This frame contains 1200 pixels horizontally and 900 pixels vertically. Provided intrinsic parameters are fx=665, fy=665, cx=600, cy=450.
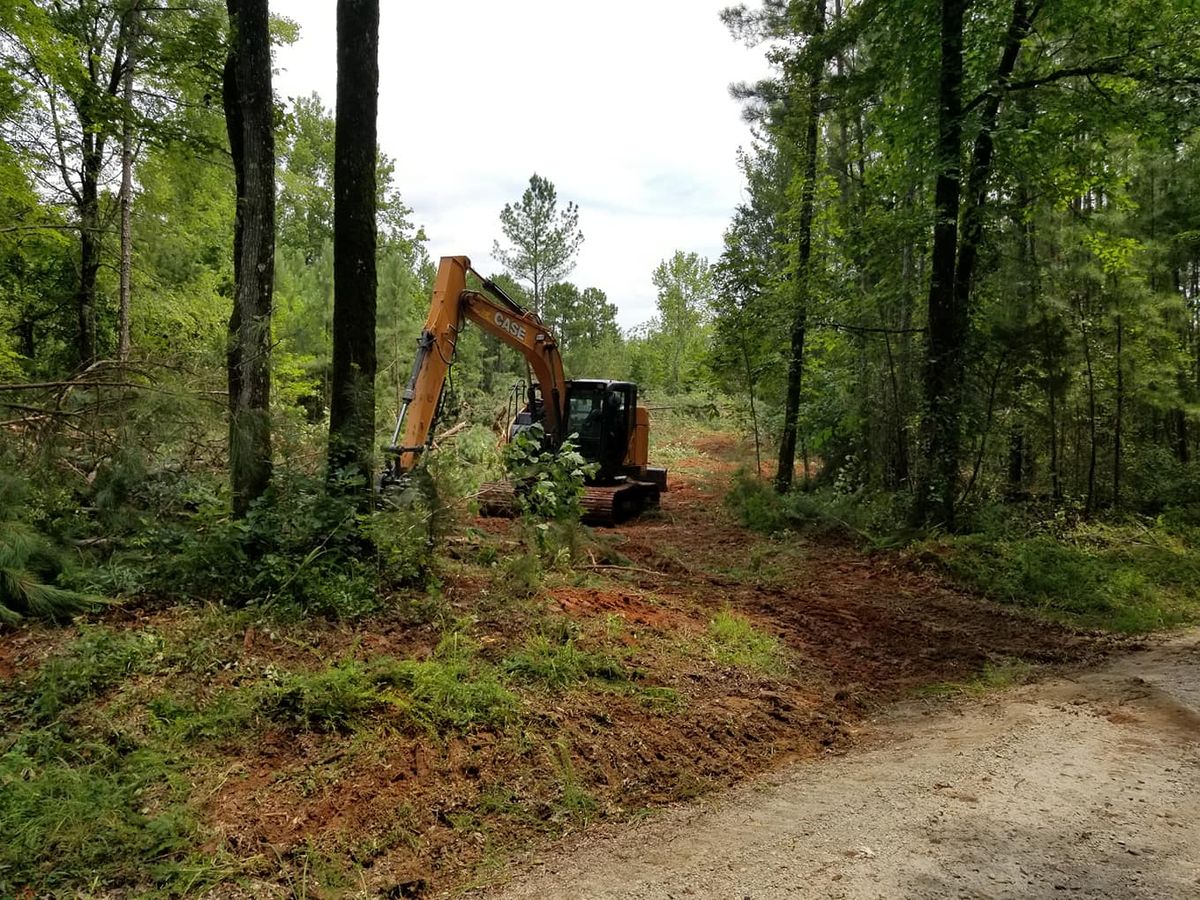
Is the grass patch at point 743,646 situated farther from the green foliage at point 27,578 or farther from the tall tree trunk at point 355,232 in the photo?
the green foliage at point 27,578

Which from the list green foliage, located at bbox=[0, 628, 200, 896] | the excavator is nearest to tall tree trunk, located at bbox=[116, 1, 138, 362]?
the excavator

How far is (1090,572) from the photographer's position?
7512 mm

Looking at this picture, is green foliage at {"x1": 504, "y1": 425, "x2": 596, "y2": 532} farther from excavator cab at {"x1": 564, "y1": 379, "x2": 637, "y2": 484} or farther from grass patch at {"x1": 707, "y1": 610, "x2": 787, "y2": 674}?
excavator cab at {"x1": 564, "y1": 379, "x2": 637, "y2": 484}

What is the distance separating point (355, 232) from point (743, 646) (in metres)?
4.73

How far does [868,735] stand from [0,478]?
612 centimetres

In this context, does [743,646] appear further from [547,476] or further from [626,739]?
[547,476]

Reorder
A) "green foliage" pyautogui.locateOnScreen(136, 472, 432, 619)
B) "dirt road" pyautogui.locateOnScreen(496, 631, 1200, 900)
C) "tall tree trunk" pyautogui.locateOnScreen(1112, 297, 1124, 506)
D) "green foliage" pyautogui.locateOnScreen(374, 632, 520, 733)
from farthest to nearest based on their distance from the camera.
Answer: "tall tree trunk" pyautogui.locateOnScreen(1112, 297, 1124, 506) < "green foliage" pyautogui.locateOnScreen(136, 472, 432, 619) < "green foliage" pyautogui.locateOnScreen(374, 632, 520, 733) < "dirt road" pyautogui.locateOnScreen(496, 631, 1200, 900)

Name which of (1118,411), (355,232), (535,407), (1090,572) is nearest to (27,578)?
(355,232)

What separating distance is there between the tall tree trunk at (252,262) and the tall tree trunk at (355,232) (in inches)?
24.3


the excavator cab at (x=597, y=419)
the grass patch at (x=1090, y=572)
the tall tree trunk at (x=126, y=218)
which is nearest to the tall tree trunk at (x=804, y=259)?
the excavator cab at (x=597, y=419)

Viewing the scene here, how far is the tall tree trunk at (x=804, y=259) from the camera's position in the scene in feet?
41.5

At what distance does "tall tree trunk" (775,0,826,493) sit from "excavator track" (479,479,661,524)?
10.1 ft

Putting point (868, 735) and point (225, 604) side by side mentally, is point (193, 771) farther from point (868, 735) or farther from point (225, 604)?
point (868, 735)

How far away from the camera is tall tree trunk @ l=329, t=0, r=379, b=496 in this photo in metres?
5.53
